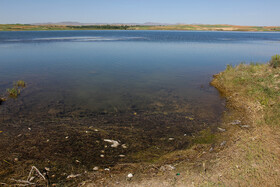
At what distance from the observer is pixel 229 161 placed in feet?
24.3

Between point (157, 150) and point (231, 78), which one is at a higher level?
point (231, 78)

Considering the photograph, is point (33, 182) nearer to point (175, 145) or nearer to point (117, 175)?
point (117, 175)

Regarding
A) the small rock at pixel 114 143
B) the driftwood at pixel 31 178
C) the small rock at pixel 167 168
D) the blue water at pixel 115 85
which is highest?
the blue water at pixel 115 85

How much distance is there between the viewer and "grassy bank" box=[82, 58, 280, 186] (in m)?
6.47

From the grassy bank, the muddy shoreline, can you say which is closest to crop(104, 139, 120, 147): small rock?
the muddy shoreline

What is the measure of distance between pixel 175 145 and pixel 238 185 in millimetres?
3404

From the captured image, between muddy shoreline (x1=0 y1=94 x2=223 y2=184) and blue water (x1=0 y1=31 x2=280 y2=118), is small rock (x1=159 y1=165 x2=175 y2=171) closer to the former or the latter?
muddy shoreline (x1=0 y1=94 x2=223 y2=184)

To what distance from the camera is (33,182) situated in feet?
21.2

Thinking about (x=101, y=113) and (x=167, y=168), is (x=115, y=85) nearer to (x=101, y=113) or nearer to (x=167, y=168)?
(x=101, y=113)

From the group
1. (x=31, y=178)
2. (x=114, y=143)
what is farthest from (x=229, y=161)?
(x=31, y=178)

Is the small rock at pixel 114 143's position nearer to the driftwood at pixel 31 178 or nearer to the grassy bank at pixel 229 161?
the grassy bank at pixel 229 161

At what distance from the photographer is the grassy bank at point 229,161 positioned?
21.2 feet

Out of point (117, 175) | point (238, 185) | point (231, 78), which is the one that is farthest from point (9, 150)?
point (231, 78)

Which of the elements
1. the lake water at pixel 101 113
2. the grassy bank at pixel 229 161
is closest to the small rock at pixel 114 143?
the lake water at pixel 101 113
